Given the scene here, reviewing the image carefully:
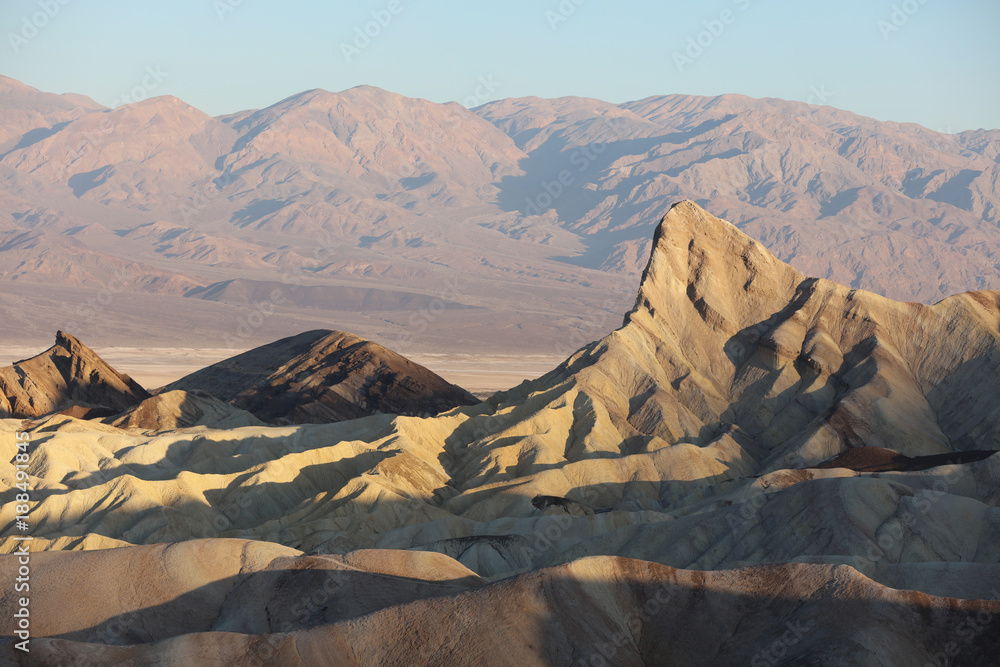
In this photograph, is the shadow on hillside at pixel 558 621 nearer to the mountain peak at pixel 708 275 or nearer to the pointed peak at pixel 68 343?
the mountain peak at pixel 708 275

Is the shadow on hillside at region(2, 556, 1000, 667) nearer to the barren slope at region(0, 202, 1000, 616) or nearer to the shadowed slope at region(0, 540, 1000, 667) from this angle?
the shadowed slope at region(0, 540, 1000, 667)

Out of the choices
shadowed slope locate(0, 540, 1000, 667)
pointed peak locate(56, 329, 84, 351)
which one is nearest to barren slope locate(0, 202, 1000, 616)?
shadowed slope locate(0, 540, 1000, 667)

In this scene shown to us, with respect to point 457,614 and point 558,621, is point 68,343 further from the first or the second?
point 558,621

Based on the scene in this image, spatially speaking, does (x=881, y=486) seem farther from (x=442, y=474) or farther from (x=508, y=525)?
(x=442, y=474)

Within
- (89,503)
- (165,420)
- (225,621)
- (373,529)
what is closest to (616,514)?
(373,529)

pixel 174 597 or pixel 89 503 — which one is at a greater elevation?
pixel 174 597

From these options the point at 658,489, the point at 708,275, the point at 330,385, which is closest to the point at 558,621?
the point at 658,489

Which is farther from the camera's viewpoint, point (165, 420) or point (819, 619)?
point (165, 420)
